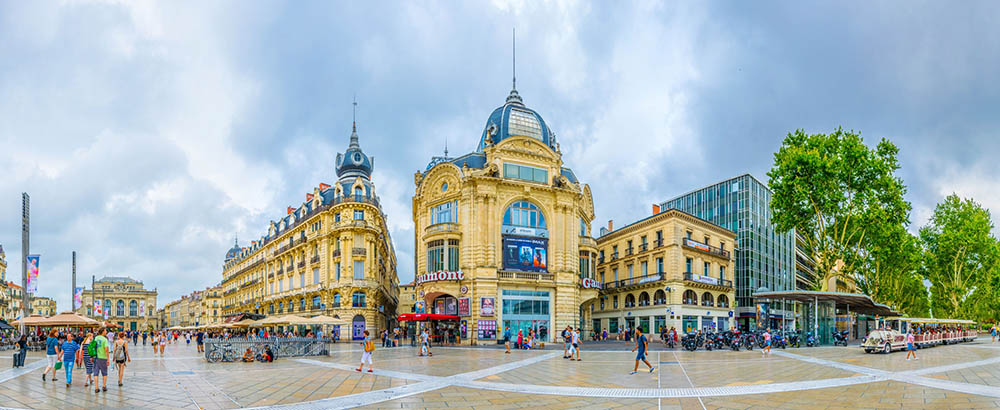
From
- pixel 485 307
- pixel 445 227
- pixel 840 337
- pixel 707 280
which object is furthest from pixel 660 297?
pixel 445 227

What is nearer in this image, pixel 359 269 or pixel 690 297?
pixel 690 297

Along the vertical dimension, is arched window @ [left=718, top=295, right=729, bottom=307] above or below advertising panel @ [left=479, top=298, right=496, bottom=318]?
below

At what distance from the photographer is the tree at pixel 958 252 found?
60531mm

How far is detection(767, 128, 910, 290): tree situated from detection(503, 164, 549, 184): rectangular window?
1585cm

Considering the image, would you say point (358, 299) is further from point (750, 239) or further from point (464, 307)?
point (750, 239)

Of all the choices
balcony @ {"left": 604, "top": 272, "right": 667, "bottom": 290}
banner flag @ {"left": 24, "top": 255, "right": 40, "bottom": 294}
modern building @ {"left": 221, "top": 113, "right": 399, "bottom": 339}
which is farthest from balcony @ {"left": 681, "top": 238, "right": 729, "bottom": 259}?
banner flag @ {"left": 24, "top": 255, "right": 40, "bottom": 294}

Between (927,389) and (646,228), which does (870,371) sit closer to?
(927,389)

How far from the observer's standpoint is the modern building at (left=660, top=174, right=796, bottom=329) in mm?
67188

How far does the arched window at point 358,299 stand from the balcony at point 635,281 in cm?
2352

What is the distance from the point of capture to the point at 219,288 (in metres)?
139

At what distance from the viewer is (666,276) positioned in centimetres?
5409

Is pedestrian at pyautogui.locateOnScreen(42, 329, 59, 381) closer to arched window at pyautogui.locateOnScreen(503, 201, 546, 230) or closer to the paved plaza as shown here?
the paved plaza

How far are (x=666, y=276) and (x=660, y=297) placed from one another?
7.61ft

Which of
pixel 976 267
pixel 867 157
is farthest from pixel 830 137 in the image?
pixel 976 267
